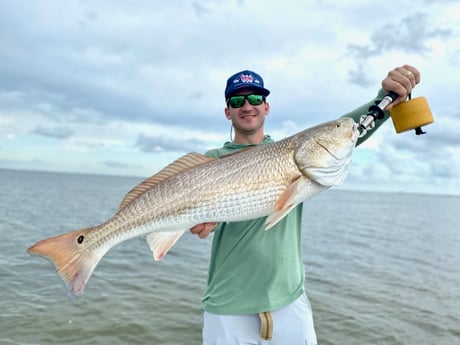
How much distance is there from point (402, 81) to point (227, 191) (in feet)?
6.78

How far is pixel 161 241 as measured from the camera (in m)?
3.86

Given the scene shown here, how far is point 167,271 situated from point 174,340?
18.2 feet

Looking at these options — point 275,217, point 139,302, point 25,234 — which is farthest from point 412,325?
point 25,234

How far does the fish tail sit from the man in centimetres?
102

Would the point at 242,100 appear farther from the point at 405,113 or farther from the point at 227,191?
the point at 405,113

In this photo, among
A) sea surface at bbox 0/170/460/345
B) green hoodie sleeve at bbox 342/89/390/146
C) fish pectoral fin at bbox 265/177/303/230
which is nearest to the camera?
fish pectoral fin at bbox 265/177/303/230

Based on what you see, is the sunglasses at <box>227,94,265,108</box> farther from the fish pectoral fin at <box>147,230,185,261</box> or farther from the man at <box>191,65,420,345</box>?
the fish pectoral fin at <box>147,230,185,261</box>

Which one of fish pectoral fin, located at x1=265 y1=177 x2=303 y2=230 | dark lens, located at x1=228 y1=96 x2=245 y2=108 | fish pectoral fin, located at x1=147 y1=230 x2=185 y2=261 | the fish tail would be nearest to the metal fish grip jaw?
fish pectoral fin, located at x1=265 y1=177 x2=303 y2=230

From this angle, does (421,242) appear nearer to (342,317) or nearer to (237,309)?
(342,317)

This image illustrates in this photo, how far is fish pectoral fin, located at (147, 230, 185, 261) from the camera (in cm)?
382

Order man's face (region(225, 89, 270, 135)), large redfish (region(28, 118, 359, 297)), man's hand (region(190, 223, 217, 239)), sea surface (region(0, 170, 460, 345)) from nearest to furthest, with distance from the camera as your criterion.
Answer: large redfish (region(28, 118, 359, 297)), man's hand (region(190, 223, 217, 239)), man's face (region(225, 89, 270, 135)), sea surface (region(0, 170, 460, 345))

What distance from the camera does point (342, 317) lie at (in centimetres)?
1066

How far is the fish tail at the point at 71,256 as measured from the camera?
3484 mm

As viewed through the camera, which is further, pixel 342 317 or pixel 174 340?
pixel 342 317
